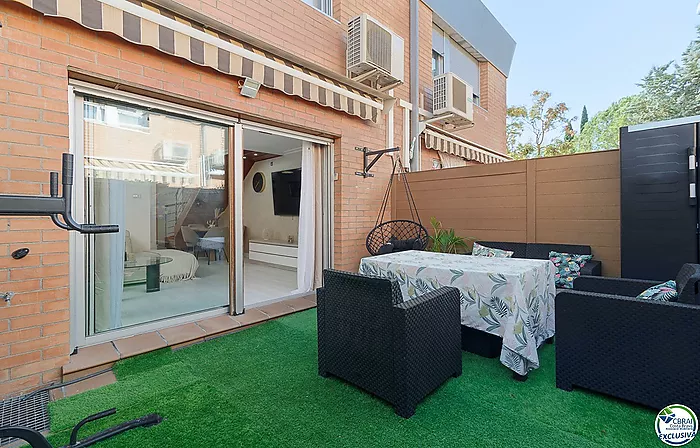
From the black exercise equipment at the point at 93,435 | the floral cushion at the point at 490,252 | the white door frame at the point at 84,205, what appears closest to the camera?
the black exercise equipment at the point at 93,435

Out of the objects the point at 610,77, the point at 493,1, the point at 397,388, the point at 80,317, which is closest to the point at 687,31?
the point at 610,77

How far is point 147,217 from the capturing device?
125 inches

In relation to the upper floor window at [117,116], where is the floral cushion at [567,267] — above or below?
below

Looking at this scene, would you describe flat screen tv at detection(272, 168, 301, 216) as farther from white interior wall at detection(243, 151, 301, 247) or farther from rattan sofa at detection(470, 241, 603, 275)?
rattan sofa at detection(470, 241, 603, 275)

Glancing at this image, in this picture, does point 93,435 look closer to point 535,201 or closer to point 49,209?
point 49,209

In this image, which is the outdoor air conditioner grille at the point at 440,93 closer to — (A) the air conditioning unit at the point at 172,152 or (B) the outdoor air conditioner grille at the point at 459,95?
(B) the outdoor air conditioner grille at the point at 459,95

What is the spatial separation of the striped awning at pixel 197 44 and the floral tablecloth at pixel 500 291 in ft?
7.42

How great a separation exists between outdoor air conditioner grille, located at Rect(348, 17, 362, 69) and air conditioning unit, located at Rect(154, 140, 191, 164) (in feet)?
8.42

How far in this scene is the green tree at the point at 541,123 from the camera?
16922 millimetres

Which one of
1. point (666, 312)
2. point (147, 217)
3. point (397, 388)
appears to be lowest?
point (397, 388)

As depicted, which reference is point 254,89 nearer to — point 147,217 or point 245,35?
point 245,35

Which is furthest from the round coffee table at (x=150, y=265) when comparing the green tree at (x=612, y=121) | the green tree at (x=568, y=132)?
the green tree at (x=612, y=121)

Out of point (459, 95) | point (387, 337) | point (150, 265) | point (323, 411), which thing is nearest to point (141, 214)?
point (150, 265)

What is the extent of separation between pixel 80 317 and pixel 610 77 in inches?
922
